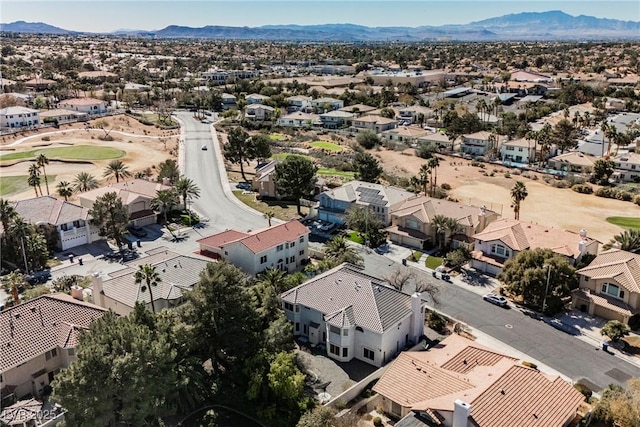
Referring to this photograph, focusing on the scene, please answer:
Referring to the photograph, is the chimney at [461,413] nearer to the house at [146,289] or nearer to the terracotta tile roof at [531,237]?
the house at [146,289]

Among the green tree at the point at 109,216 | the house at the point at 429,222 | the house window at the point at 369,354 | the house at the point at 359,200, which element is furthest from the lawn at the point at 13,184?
the house window at the point at 369,354

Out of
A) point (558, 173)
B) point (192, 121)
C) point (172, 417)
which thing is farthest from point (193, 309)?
point (192, 121)

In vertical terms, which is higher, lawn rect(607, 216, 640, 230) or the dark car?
the dark car

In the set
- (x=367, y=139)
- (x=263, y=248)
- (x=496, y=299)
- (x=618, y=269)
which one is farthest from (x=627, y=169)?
(x=263, y=248)

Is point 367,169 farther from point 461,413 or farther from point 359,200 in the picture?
point 461,413

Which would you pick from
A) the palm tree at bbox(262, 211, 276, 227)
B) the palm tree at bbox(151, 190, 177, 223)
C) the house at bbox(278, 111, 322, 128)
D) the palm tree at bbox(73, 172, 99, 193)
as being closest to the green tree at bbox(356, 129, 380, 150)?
the house at bbox(278, 111, 322, 128)

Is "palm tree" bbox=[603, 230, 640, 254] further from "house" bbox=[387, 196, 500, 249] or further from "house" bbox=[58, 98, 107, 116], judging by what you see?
"house" bbox=[58, 98, 107, 116]
